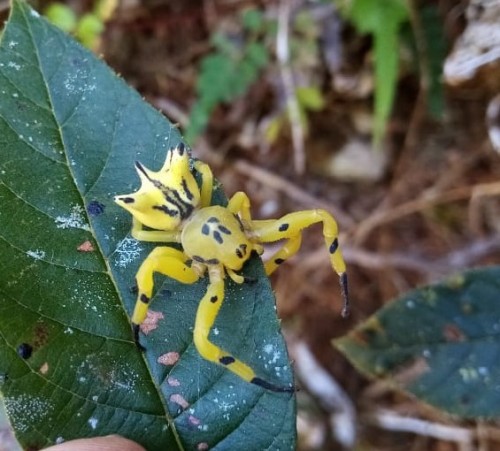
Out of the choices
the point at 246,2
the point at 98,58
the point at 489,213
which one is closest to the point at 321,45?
the point at 246,2

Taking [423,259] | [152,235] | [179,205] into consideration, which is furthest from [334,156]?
[152,235]

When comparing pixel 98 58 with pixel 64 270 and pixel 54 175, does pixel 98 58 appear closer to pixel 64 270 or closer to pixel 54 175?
pixel 54 175

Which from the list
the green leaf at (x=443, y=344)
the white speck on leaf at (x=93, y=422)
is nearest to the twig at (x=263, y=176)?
the green leaf at (x=443, y=344)

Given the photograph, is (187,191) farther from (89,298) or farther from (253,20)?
(253,20)

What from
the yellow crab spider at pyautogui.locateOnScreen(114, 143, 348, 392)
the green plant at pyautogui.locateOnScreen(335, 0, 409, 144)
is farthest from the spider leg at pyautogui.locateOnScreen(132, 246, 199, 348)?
the green plant at pyautogui.locateOnScreen(335, 0, 409, 144)

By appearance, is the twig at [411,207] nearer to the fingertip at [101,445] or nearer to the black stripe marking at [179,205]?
the black stripe marking at [179,205]

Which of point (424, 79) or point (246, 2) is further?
point (246, 2)
